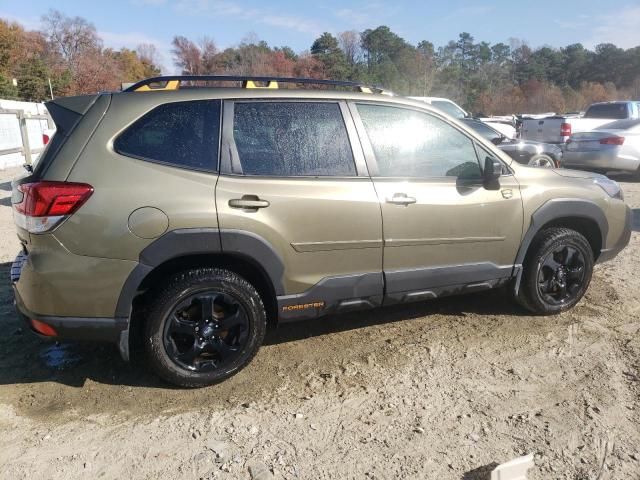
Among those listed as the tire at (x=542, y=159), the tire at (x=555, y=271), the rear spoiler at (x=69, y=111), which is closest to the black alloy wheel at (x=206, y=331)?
the rear spoiler at (x=69, y=111)

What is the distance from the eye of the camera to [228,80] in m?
3.30

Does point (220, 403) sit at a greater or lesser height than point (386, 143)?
lesser

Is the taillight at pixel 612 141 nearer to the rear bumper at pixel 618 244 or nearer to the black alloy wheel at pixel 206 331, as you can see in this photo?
the rear bumper at pixel 618 244

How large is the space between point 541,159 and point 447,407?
28.7 feet

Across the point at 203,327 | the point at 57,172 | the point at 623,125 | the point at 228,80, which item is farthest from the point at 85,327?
the point at 623,125

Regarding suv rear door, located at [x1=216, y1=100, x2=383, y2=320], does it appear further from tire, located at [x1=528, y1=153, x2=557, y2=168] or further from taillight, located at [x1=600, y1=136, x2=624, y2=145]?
taillight, located at [x1=600, y1=136, x2=624, y2=145]

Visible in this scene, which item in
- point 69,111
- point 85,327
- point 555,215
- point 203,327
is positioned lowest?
point 203,327

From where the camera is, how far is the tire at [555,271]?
158 inches

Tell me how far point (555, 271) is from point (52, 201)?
3.64 m

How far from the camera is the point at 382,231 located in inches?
132

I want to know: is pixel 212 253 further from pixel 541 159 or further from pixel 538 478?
pixel 541 159

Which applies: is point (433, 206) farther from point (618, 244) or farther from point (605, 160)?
point (605, 160)

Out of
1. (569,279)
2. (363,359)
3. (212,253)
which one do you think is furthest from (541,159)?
(212,253)

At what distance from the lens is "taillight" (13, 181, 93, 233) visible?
2695 mm
